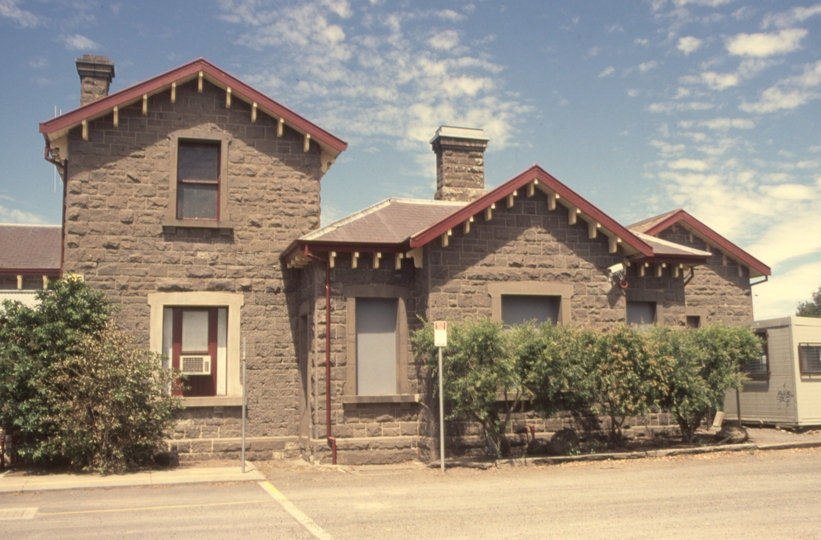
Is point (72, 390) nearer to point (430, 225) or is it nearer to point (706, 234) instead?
point (430, 225)

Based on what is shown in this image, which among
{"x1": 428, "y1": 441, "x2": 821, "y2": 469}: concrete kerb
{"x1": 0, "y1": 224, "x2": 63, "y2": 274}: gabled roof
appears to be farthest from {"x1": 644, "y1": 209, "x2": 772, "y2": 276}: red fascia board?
{"x1": 0, "y1": 224, "x2": 63, "y2": 274}: gabled roof

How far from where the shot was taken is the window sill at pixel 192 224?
16.0 metres

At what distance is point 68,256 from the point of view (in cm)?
1555

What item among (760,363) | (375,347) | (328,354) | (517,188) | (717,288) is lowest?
(760,363)

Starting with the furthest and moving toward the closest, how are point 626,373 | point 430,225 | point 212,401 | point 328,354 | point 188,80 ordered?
point 188,80
point 212,401
point 430,225
point 328,354
point 626,373

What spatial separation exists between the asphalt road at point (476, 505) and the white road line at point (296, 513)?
5 cm

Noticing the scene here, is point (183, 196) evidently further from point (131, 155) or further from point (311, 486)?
point (311, 486)

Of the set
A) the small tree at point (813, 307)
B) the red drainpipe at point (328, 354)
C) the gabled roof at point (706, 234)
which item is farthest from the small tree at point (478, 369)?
the small tree at point (813, 307)

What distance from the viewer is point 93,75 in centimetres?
1767

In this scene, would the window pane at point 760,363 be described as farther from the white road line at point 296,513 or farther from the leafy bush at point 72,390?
the leafy bush at point 72,390

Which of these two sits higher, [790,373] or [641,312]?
[641,312]

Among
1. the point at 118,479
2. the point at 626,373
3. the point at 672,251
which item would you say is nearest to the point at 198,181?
the point at 118,479

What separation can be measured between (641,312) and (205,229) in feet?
30.6

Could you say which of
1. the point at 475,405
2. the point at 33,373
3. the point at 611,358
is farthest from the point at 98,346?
the point at 611,358
